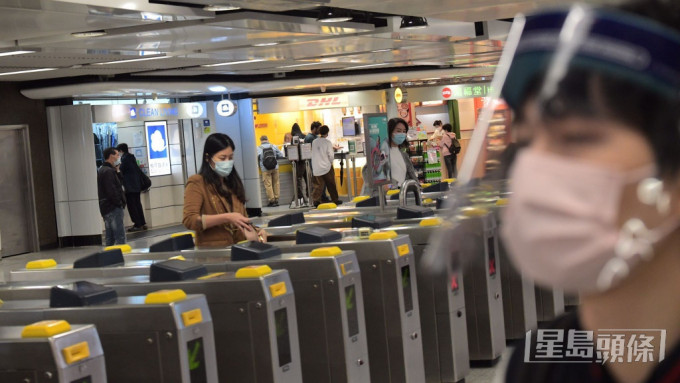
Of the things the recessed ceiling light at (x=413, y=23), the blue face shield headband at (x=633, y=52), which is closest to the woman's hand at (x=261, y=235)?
the recessed ceiling light at (x=413, y=23)

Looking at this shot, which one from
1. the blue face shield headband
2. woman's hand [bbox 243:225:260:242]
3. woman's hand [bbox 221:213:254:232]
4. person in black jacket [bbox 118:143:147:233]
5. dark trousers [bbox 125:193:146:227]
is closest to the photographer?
the blue face shield headband

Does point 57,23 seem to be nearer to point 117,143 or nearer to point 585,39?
point 585,39

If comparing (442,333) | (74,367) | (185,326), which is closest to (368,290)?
(442,333)

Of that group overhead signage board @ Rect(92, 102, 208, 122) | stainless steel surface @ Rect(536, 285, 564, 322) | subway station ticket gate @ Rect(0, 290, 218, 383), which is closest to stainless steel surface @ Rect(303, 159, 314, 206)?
overhead signage board @ Rect(92, 102, 208, 122)

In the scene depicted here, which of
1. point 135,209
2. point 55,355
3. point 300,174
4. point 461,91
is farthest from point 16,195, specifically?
point 55,355

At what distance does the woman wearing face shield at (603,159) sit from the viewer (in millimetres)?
835

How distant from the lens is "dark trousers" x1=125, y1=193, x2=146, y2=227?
16375mm

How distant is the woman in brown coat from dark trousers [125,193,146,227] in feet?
35.0

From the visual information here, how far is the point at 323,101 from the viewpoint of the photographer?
20.2 meters

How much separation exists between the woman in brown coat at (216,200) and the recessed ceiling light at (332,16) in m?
2.09

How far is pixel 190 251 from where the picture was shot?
5.83m

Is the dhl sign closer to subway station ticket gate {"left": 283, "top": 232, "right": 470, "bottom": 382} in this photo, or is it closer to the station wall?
the station wall

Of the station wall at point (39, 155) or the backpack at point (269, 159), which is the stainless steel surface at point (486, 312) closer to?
the station wall at point (39, 155)

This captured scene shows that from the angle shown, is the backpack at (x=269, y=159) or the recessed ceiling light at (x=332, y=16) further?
the backpack at (x=269, y=159)
